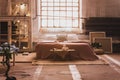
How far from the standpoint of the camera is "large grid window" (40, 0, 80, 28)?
1397 centimetres

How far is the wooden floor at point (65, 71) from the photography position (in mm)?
7077

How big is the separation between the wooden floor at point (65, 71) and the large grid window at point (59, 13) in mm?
4571

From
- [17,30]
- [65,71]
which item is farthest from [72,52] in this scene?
[17,30]

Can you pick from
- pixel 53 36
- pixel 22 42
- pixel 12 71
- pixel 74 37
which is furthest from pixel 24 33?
pixel 12 71

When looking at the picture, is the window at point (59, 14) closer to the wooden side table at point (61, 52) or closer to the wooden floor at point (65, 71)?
the wooden side table at point (61, 52)

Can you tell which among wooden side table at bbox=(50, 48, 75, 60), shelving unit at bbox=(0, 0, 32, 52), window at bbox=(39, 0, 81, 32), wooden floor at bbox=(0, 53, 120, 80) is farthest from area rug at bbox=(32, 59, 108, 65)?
window at bbox=(39, 0, 81, 32)

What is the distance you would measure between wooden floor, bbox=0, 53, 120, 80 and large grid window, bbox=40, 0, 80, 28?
4.57m

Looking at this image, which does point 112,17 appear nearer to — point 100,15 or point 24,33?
point 100,15

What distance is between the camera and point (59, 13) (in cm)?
1408

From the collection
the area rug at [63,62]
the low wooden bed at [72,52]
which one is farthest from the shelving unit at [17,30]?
the area rug at [63,62]

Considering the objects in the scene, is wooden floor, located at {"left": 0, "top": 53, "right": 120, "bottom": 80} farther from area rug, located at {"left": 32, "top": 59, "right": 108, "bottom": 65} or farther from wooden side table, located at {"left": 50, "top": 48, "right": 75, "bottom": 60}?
wooden side table, located at {"left": 50, "top": 48, "right": 75, "bottom": 60}

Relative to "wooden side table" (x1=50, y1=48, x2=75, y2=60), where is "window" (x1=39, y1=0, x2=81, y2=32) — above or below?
above

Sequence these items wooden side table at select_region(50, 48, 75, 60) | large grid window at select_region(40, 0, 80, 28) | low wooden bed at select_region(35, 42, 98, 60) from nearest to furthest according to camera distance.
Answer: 1. wooden side table at select_region(50, 48, 75, 60)
2. low wooden bed at select_region(35, 42, 98, 60)
3. large grid window at select_region(40, 0, 80, 28)

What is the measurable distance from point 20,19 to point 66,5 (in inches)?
100
